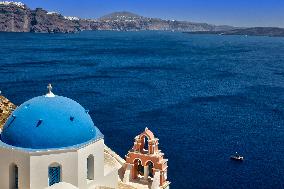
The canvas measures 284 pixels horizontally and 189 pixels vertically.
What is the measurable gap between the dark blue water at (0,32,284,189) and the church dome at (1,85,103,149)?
25867mm

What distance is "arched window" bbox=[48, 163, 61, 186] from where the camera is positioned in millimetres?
15586

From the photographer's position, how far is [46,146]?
15367 mm

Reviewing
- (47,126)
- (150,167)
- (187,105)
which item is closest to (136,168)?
(150,167)

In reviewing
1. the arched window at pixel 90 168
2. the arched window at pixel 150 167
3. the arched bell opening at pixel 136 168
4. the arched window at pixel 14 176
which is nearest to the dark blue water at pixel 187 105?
the arched window at pixel 150 167

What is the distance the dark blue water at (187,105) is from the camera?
46.2m

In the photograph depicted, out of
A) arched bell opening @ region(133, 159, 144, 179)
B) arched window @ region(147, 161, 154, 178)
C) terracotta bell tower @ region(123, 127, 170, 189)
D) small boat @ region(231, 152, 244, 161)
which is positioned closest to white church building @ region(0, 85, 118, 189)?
terracotta bell tower @ region(123, 127, 170, 189)

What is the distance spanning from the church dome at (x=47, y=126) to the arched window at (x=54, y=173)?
2.34 ft

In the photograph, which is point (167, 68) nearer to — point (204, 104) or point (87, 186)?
point (204, 104)

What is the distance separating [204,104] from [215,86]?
16.4 meters

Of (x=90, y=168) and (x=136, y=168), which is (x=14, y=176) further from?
(x=136, y=168)

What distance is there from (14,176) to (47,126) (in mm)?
2249

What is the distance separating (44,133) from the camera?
15.4 metres

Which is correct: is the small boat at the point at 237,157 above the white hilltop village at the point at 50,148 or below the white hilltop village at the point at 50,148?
below

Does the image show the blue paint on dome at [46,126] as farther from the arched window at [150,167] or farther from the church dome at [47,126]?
the arched window at [150,167]
